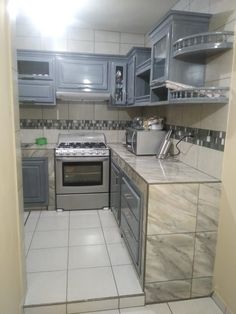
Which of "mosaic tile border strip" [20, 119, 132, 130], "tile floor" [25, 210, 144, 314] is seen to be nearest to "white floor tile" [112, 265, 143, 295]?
"tile floor" [25, 210, 144, 314]

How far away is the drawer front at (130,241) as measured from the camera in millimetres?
1957

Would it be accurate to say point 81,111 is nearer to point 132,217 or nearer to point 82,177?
point 82,177

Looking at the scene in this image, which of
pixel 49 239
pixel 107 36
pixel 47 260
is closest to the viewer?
pixel 47 260

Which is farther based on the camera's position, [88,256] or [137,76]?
[137,76]

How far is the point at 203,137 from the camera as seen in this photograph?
6.66ft

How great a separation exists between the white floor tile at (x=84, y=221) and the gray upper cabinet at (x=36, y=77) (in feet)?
4.97

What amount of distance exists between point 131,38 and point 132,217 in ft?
8.84

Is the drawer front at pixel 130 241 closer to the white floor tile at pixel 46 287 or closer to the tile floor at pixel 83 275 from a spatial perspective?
the tile floor at pixel 83 275

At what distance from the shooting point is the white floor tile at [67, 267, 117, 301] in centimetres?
178

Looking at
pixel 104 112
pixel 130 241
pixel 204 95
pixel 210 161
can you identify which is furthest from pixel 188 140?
pixel 104 112

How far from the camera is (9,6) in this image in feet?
4.61

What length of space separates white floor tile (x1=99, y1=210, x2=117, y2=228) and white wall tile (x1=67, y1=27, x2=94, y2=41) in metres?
2.38

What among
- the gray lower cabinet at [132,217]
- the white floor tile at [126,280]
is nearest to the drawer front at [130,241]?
the gray lower cabinet at [132,217]

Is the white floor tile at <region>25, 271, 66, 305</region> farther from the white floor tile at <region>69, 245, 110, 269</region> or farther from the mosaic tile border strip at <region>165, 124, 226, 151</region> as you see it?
the mosaic tile border strip at <region>165, 124, 226, 151</region>
